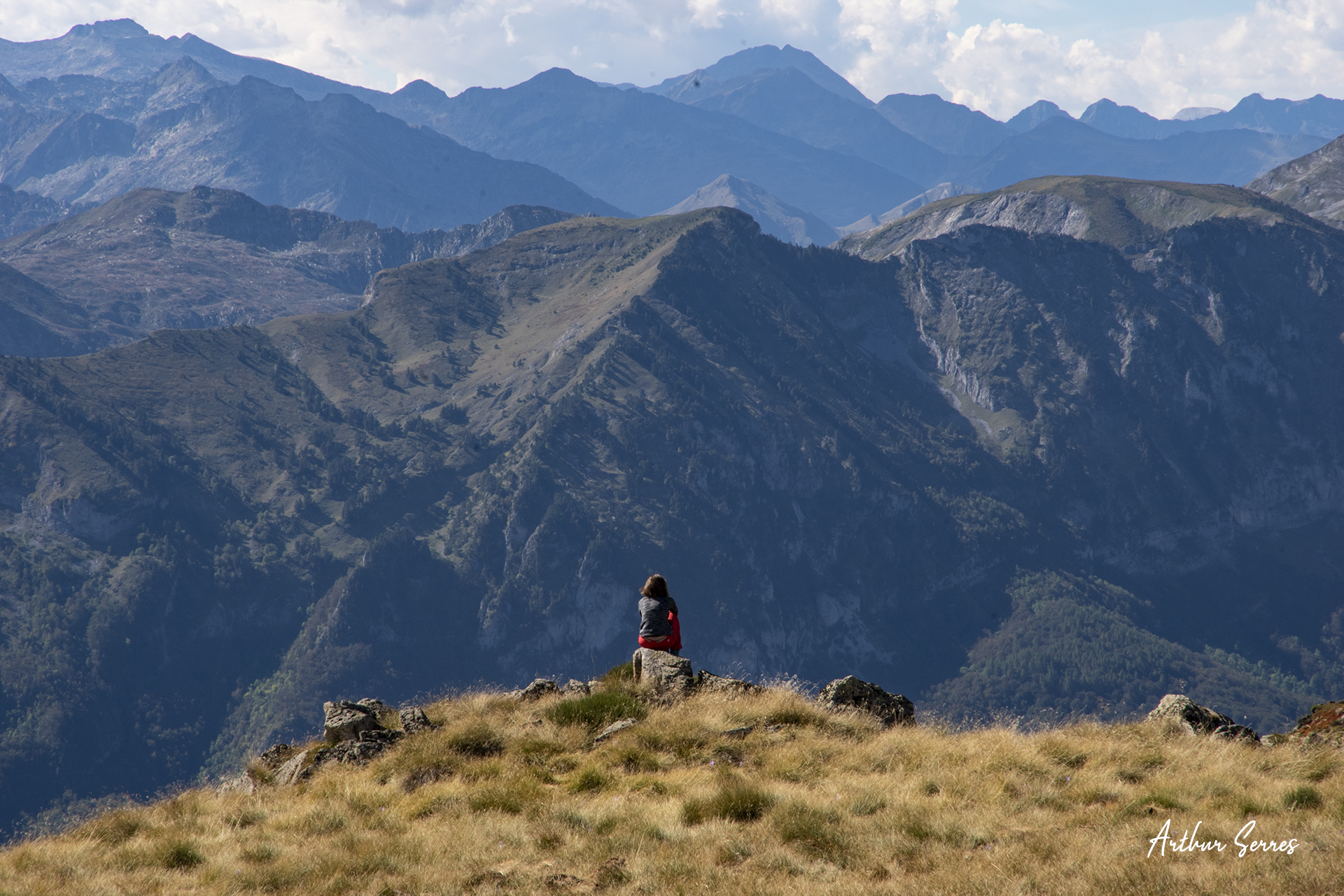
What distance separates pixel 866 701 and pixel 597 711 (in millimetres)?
6210

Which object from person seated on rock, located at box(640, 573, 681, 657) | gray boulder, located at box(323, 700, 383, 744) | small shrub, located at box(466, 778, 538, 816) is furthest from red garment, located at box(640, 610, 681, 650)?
gray boulder, located at box(323, 700, 383, 744)

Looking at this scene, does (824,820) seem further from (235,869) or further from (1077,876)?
(235,869)

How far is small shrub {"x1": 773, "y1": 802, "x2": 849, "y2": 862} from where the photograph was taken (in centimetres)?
1214

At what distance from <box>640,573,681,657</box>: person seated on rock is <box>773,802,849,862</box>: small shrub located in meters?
7.81

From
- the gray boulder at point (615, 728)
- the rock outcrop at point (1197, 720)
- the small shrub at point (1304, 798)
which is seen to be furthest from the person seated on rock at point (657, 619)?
the small shrub at point (1304, 798)

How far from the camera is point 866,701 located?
1942 centimetres

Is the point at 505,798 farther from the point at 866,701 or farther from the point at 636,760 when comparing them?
the point at 866,701

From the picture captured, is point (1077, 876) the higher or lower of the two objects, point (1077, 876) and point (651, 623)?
the lower

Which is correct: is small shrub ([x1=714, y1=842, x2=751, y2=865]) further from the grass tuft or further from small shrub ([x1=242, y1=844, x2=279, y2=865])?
small shrub ([x1=242, y1=844, x2=279, y2=865])

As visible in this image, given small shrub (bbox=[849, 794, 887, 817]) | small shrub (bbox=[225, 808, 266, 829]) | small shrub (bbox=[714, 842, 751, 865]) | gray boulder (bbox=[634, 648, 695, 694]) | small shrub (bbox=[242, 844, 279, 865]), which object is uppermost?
gray boulder (bbox=[634, 648, 695, 694])

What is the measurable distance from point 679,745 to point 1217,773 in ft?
30.1

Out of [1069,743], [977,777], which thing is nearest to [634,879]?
[977,777]

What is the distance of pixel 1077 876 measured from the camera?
34.2ft

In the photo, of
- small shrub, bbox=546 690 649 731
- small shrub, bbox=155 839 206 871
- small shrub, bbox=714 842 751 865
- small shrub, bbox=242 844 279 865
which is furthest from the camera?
small shrub, bbox=546 690 649 731
